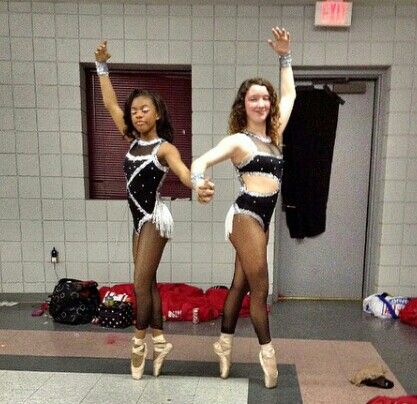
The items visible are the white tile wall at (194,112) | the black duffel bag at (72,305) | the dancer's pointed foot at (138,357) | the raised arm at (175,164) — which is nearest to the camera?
the raised arm at (175,164)

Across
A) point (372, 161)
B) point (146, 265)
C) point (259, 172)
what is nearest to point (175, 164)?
point (259, 172)

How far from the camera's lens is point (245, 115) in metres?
1.88

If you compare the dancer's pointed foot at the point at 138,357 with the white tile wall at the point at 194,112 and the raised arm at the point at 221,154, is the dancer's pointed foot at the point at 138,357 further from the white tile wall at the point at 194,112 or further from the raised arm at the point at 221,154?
the white tile wall at the point at 194,112

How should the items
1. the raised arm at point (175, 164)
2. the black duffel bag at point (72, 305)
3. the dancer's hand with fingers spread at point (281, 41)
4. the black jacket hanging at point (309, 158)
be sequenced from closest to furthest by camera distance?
the raised arm at point (175, 164) < the dancer's hand with fingers spread at point (281, 41) < the black duffel bag at point (72, 305) < the black jacket hanging at point (309, 158)

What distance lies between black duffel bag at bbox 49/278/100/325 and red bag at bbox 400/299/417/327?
7.72ft

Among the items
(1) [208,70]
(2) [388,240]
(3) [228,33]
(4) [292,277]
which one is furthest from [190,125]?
(2) [388,240]

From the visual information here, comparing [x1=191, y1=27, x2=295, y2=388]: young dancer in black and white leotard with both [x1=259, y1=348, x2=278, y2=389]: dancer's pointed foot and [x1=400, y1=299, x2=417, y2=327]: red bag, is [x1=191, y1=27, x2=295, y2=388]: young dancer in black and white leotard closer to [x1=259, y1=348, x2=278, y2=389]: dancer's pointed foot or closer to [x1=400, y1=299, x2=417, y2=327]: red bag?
[x1=259, y1=348, x2=278, y2=389]: dancer's pointed foot

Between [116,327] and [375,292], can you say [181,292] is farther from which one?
[375,292]

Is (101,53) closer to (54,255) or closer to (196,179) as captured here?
(196,179)

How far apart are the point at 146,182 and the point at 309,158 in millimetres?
1865

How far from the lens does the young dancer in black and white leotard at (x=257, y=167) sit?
5.84ft

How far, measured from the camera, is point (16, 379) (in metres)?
2.01

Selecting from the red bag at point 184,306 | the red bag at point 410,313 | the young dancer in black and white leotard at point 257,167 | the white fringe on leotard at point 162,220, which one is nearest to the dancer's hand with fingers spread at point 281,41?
the young dancer in black and white leotard at point 257,167

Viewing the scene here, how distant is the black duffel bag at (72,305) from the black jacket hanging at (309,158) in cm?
180
